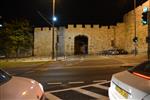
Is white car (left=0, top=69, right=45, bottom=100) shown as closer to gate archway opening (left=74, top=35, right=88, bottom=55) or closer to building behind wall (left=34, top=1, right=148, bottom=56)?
building behind wall (left=34, top=1, right=148, bottom=56)

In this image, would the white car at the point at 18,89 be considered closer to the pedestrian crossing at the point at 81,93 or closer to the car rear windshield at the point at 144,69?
the car rear windshield at the point at 144,69

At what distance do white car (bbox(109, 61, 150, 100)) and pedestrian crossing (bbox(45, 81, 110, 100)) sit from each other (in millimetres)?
3780

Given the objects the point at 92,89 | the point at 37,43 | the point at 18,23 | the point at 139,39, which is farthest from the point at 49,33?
the point at 92,89

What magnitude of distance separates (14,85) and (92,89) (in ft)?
24.8

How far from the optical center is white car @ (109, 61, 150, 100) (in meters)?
4.98

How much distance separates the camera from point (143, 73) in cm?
584

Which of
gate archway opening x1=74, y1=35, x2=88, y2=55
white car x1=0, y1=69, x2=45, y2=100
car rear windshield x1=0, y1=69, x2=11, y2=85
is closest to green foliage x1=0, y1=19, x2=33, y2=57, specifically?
gate archway opening x1=74, y1=35, x2=88, y2=55

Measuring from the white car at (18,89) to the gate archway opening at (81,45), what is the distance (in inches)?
2141

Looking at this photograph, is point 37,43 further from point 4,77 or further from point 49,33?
point 4,77

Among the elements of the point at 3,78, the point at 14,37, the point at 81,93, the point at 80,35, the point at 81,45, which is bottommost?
the point at 81,93

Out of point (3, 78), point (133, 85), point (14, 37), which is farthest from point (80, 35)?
point (3, 78)

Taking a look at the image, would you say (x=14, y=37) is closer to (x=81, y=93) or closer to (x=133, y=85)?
(x=81, y=93)

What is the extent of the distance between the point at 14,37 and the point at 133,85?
44.9 m

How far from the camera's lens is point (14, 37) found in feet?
160
